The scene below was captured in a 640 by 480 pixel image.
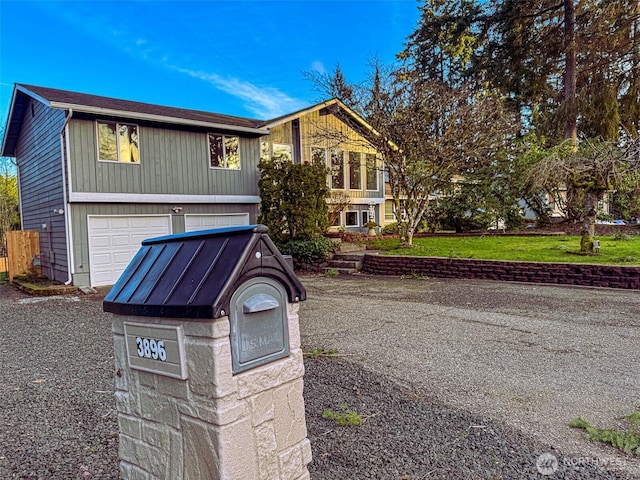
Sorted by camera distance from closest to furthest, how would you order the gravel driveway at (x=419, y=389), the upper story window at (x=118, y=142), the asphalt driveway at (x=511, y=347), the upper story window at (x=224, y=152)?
1. the gravel driveway at (x=419, y=389)
2. the asphalt driveway at (x=511, y=347)
3. the upper story window at (x=118, y=142)
4. the upper story window at (x=224, y=152)

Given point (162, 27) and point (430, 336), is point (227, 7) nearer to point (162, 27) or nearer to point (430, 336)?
point (162, 27)

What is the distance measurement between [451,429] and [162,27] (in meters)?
14.9

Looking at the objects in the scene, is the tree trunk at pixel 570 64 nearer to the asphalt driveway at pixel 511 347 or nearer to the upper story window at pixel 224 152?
the asphalt driveway at pixel 511 347

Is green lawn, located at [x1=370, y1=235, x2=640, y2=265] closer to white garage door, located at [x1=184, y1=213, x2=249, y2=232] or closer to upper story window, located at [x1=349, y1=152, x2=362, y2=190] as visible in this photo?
upper story window, located at [x1=349, y1=152, x2=362, y2=190]

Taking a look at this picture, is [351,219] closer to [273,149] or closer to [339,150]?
[339,150]

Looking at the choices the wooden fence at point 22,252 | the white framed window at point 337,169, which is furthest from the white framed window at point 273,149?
the wooden fence at point 22,252

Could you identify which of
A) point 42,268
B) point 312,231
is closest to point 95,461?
point 312,231

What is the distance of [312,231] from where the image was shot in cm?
1349

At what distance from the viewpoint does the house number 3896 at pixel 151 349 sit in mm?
1786

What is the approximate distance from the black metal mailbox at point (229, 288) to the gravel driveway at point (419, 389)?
1162 mm

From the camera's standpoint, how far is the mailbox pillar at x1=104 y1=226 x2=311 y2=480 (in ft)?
5.45

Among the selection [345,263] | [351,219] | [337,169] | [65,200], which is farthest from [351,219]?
[65,200]

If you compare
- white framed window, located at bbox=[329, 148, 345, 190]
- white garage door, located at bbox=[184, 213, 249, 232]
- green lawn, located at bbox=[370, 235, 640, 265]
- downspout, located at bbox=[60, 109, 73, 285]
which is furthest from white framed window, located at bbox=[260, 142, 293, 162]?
downspout, located at bbox=[60, 109, 73, 285]

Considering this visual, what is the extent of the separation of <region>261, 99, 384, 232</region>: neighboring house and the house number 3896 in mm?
12955
